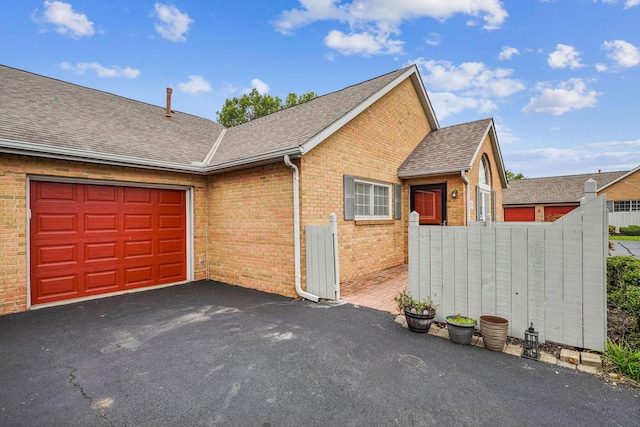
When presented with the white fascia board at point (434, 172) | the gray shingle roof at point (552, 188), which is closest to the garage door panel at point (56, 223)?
the white fascia board at point (434, 172)

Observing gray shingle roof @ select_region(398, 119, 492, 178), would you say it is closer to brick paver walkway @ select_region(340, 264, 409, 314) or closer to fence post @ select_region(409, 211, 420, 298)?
brick paver walkway @ select_region(340, 264, 409, 314)

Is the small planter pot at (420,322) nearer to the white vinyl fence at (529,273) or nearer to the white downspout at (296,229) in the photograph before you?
the white vinyl fence at (529,273)

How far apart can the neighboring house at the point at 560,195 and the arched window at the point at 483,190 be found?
566 inches

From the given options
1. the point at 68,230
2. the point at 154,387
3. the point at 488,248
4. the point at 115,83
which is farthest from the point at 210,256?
the point at 115,83

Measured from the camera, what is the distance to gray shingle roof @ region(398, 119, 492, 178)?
8.47m

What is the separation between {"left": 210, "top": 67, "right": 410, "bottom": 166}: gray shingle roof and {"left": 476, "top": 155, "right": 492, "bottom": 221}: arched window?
4.58 meters

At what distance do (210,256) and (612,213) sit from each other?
2973 centimetres

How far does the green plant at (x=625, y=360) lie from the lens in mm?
2836

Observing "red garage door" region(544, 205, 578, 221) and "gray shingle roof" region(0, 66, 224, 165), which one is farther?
"red garage door" region(544, 205, 578, 221)

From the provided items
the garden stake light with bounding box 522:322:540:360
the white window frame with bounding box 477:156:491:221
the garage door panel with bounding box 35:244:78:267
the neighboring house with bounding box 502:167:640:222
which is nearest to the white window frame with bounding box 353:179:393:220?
the white window frame with bounding box 477:156:491:221

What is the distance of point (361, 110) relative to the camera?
7.42 m

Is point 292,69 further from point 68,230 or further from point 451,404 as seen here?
point 451,404

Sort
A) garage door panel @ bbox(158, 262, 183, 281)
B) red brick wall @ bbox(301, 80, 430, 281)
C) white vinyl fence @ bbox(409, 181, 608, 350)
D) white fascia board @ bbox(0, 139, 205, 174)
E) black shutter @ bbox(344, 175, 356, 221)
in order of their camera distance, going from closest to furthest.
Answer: white vinyl fence @ bbox(409, 181, 608, 350) → white fascia board @ bbox(0, 139, 205, 174) → red brick wall @ bbox(301, 80, 430, 281) → black shutter @ bbox(344, 175, 356, 221) → garage door panel @ bbox(158, 262, 183, 281)

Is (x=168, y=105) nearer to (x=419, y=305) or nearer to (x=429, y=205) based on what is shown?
(x=429, y=205)
